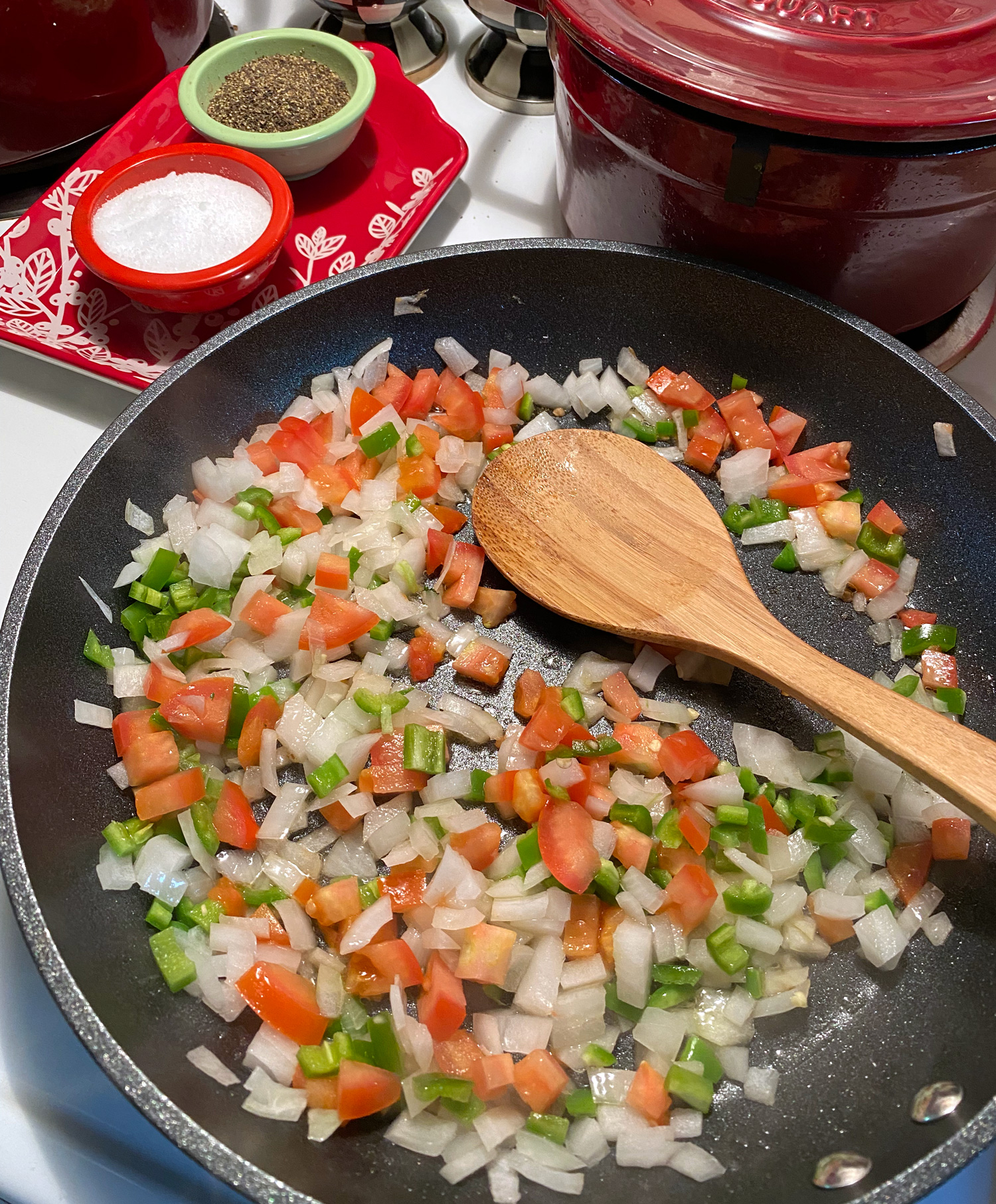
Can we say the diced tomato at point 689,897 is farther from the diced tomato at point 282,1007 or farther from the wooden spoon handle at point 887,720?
the diced tomato at point 282,1007

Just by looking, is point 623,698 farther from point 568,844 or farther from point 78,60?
point 78,60

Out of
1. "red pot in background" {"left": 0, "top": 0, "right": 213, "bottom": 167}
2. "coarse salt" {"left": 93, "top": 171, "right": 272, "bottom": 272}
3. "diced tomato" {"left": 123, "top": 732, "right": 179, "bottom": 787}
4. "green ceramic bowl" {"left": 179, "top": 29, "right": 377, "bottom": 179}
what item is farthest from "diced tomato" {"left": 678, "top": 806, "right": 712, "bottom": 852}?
"red pot in background" {"left": 0, "top": 0, "right": 213, "bottom": 167}

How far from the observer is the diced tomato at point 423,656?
1.14m

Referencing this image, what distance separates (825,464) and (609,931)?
A: 70 centimetres

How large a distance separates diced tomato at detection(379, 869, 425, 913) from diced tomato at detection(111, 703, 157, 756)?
0.32 meters

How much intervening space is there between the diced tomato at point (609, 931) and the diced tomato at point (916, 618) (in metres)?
0.53

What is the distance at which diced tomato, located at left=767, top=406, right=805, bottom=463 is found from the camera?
1.25m

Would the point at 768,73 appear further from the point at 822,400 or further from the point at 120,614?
the point at 120,614

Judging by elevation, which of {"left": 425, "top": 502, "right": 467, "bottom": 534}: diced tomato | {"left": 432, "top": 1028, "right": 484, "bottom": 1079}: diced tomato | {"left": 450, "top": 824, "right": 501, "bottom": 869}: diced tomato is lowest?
{"left": 432, "top": 1028, "right": 484, "bottom": 1079}: diced tomato

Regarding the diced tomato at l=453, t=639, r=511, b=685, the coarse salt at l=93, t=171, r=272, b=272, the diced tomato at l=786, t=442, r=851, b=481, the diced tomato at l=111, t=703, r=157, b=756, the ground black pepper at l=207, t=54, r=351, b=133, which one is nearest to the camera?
the diced tomato at l=111, t=703, r=157, b=756

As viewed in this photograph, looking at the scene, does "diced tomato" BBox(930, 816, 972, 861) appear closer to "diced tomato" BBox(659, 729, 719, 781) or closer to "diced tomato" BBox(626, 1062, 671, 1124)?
"diced tomato" BBox(659, 729, 719, 781)

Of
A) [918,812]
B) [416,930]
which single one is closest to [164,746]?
[416,930]

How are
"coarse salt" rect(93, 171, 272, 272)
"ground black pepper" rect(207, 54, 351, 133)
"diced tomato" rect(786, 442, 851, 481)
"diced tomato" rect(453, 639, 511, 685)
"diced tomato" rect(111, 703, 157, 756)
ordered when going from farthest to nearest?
"ground black pepper" rect(207, 54, 351, 133) < "coarse salt" rect(93, 171, 272, 272) < "diced tomato" rect(786, 442, 851, 481) < "diced tomato" rect(453, 639, 511, 685) < "diced tomato" rect(111, 703, 157, 756)

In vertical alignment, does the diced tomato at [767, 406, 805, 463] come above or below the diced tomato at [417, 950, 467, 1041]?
above
